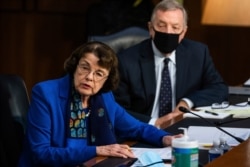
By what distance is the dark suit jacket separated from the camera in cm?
351

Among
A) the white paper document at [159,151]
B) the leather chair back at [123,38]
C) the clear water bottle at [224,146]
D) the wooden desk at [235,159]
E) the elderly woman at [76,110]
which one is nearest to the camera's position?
the wooden desk at [235,159]

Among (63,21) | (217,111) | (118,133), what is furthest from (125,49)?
(63,21)

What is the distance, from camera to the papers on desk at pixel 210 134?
8.35 ft

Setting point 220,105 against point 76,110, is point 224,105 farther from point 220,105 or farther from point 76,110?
point 76,110

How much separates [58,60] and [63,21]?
361 millimetres

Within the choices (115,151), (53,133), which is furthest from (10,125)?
(115,151)

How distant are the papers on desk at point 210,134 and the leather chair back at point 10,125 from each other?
0.69 meters

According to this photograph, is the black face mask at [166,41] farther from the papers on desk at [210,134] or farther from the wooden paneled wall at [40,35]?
the wooden paneled wall at [40,35]

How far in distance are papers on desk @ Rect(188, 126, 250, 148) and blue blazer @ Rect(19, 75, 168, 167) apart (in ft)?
0.47

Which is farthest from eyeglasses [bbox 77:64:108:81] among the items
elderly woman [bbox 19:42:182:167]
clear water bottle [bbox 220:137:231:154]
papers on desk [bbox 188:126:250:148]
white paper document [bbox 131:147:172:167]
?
clear water bottle [bbox 220:137:231:154]

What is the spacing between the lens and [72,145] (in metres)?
2.55

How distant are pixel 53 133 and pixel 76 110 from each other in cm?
13

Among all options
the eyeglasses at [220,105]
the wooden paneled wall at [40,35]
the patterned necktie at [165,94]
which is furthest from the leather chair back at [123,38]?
the wooden paneled wall at [40,35]

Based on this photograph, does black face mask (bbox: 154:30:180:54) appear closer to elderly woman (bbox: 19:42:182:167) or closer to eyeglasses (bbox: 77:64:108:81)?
elderly woman (bbox: 19:42:182:167)
